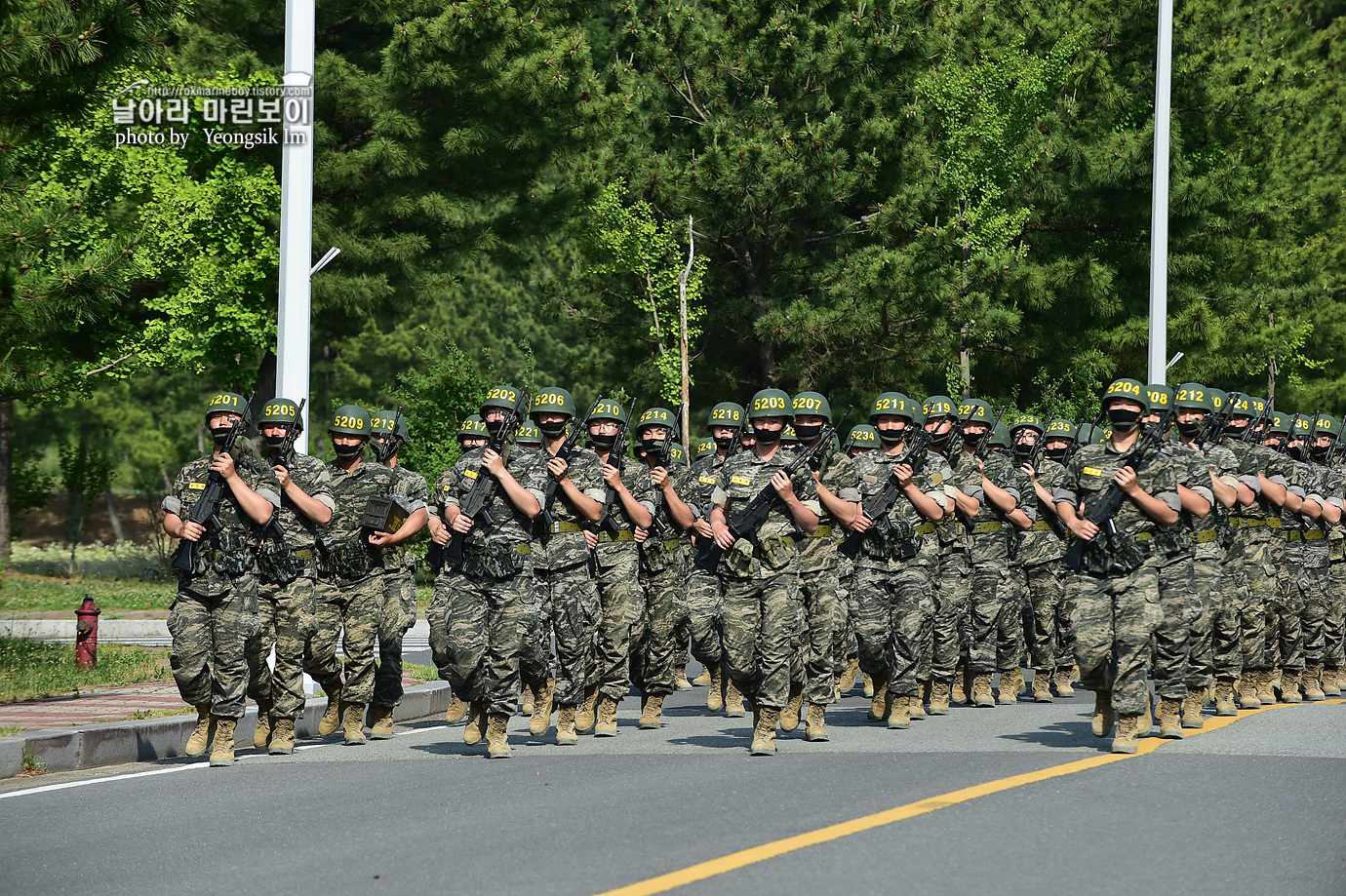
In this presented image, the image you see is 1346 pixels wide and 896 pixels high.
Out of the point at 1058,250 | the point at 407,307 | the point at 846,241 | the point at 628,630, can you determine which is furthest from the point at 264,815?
the point at 1058,250

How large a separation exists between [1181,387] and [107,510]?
53.4 metres

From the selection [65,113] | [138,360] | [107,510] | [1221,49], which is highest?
[1221,49]

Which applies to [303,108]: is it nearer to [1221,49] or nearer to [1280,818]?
[1280,818]

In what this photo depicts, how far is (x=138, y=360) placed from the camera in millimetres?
22719

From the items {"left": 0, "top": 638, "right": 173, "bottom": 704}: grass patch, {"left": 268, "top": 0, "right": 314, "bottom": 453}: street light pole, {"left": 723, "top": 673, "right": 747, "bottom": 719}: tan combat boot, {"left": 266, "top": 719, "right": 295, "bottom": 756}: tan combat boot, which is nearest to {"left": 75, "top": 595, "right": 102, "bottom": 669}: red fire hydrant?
{"left": 0, "top": 638, "right": 173, "bottom": 704}: grass patch

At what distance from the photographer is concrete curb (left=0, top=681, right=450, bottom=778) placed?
964 cm

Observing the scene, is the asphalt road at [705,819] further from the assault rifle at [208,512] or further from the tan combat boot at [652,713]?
the assault rifle at [208,512]

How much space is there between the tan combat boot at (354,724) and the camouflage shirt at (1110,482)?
197 inches

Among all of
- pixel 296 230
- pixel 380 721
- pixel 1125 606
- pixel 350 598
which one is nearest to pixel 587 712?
pixel 380 721

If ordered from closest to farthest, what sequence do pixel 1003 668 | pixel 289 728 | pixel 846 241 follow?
pixel 289 728, pixel 1003 668, pixel 846 241

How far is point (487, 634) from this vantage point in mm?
10016

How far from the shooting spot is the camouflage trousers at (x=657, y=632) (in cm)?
1166

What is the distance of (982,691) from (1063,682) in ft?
3.71

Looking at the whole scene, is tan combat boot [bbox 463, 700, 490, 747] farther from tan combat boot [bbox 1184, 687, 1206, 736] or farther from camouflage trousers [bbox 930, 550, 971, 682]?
tan combat boot [bbox 1184, 687, 1206, 736]
